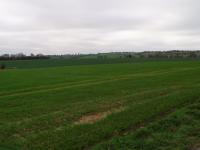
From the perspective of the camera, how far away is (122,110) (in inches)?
563

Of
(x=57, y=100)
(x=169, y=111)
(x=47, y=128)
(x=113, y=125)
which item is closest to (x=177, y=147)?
(x=113, y=125)

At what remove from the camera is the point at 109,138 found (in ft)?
32.6

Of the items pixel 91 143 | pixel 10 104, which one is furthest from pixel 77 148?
pixel 10 104

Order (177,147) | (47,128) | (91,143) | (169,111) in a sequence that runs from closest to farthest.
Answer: (177,147) < (91,143) < (47,128) < (169,111)

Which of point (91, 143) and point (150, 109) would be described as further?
point (150, 109)

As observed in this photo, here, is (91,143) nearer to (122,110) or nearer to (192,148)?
(192,148)

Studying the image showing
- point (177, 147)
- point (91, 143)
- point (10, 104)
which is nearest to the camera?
point (177, 147)

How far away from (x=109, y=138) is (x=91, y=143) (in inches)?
26.6

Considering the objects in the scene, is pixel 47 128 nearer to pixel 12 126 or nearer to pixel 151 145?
pixel 12 126

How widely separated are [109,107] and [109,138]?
554cm

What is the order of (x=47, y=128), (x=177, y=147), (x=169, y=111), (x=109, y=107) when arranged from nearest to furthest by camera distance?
(x=177, y=147)
(x=47, y=128)
(x=169, y=111)
(x=109, y=107)

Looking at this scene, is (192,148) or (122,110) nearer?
(192,148)

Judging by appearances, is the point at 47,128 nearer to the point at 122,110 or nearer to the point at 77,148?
the point at 77,148

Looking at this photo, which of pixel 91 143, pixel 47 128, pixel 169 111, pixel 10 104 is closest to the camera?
pixel 91 143
